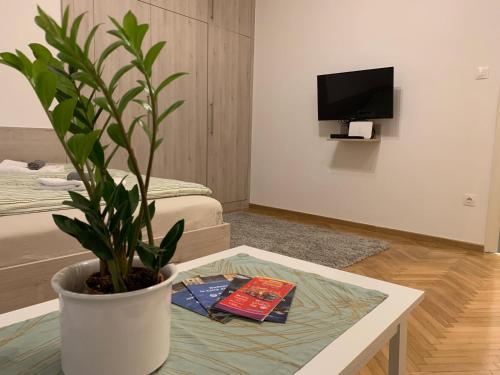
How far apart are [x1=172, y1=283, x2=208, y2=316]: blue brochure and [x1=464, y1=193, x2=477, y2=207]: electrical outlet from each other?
3.24 meters

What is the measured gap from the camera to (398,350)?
1.03 metres

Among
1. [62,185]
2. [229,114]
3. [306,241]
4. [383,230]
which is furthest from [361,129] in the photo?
[62,185]

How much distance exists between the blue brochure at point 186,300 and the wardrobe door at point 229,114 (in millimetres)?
3667

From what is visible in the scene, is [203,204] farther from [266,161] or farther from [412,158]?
[266,161]

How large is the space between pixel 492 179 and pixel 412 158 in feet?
2.34

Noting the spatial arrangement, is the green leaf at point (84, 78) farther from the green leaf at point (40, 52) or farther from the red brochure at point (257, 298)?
the red brochure at point (257, 298)

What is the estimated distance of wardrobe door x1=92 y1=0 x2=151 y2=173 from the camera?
11.5ft

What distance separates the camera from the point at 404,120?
149 inches

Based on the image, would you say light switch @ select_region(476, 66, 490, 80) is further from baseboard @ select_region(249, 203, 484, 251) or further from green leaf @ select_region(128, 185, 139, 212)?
green leaf @ select_region(128, 185, 139, 212)

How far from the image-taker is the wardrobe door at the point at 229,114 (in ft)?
14.9

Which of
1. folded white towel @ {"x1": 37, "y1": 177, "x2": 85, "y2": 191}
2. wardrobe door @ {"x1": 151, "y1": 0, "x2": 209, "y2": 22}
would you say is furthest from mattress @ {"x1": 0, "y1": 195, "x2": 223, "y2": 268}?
wardrobe door @ {"x1": 151, "y1": 0, "x2": 209, "y2": 22}

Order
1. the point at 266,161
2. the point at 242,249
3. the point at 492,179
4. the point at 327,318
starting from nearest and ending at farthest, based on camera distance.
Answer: the point at 327,318 < the point at 242,249 < the point at 492,179 < the point at 266,161

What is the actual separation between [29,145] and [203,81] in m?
1.95

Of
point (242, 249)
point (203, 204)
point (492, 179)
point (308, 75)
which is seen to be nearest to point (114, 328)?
point (242, 249)
